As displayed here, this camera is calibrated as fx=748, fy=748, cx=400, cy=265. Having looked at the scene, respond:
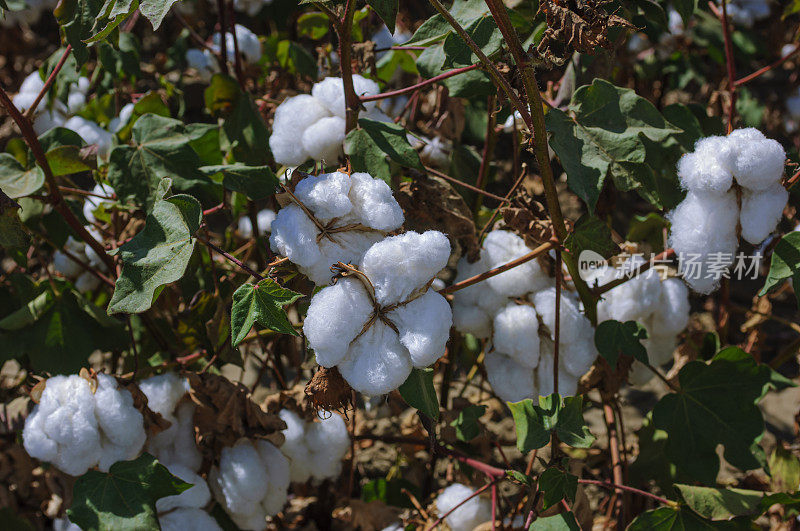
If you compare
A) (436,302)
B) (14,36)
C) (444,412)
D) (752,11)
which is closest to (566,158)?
(436,302)

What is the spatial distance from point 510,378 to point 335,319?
0.60 m

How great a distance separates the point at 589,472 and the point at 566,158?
104 cm

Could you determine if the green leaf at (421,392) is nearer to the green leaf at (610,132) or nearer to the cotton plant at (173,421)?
the green leaf at (610,132)

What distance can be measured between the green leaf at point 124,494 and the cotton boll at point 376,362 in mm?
468

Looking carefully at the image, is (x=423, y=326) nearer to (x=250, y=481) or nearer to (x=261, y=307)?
(x=261, y=307)

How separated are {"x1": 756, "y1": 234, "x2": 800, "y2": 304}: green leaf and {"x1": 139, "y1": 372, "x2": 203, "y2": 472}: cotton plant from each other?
3.64ft

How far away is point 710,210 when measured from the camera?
126 cm

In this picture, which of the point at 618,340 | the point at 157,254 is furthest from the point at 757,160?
the point at 157,254

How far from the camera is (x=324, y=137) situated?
1354 millimetres

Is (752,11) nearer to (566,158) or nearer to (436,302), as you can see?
(566,158)

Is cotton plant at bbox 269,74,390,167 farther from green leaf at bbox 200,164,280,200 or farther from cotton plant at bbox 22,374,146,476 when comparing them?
cotton plant at bbox 22,374,146,476

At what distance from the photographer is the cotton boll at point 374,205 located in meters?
1.06

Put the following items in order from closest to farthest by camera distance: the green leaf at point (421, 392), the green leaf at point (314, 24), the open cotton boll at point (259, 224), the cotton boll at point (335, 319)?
the cotton boll at point (335, 319)
the green leaf at point (421, 392)
the green leaf at point (314, 24)
the open cotton boll at point (259, 224)

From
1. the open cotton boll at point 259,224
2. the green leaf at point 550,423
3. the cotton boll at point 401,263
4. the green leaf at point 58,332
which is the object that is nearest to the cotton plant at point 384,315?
the cotton boll at point 401,263
